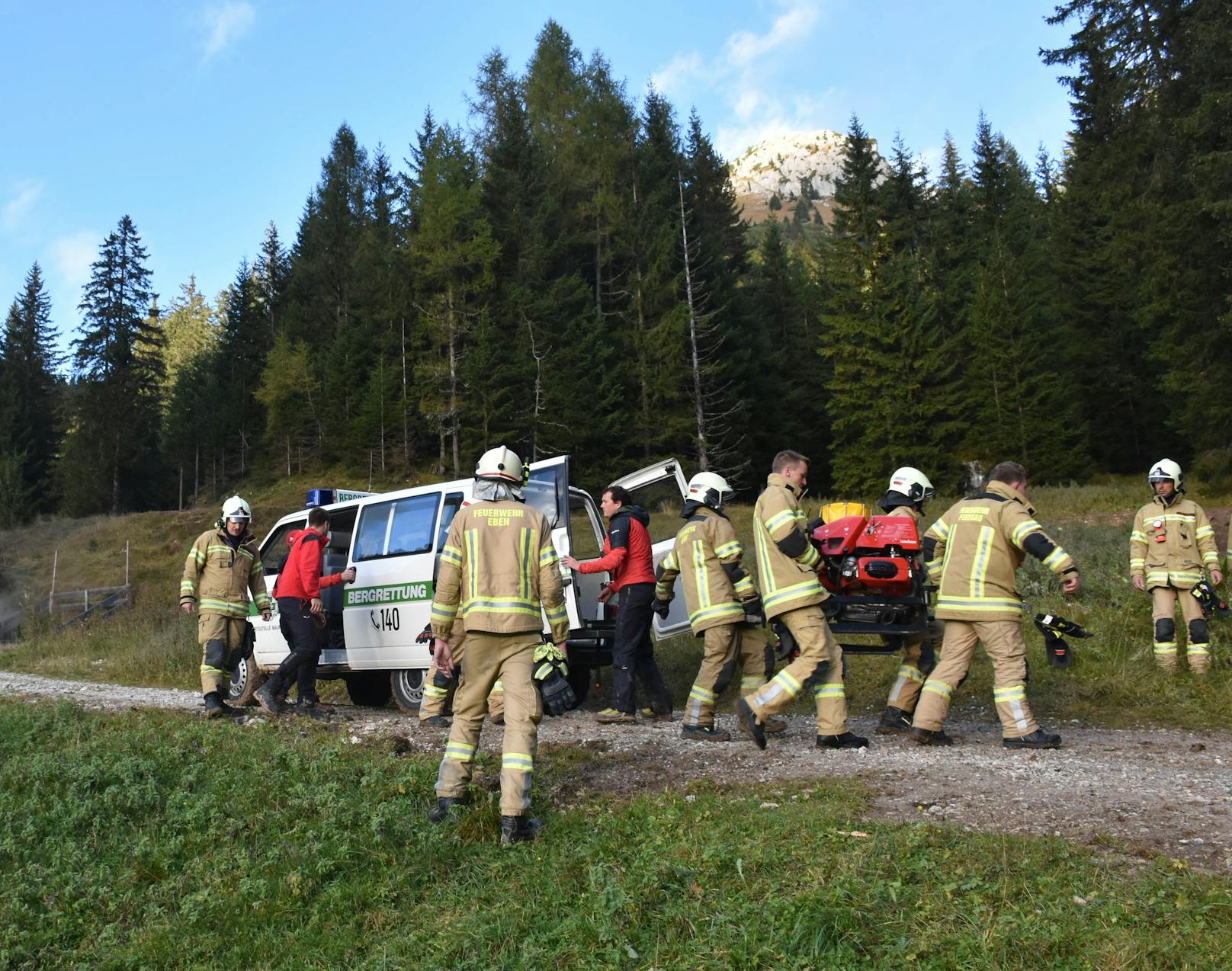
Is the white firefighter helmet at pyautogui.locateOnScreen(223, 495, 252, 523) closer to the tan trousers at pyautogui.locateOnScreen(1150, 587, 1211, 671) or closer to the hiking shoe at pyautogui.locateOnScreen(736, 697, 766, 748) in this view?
the hiking shoe at pyautogui.locateOnScreen(736, 697, 766, 748)

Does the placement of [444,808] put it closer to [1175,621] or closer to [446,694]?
[446,694]

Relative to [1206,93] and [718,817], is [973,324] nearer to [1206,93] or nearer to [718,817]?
[1206,93]

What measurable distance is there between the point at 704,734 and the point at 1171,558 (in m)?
5.19

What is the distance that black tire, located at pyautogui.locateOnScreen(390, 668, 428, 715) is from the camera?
940cm

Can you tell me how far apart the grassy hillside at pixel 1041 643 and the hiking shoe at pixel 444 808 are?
15.5 feet

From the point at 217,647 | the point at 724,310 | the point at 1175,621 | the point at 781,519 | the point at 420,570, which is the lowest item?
the point at 1175,621

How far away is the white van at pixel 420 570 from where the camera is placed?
29.2ft

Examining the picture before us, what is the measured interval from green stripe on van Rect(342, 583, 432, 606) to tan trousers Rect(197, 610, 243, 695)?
111 centimetres

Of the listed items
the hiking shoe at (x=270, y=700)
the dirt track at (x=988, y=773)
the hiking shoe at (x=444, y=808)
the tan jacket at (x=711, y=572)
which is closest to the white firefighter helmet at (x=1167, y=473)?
the dirt track at (x=988, y=773)

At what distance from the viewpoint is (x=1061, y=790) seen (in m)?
4.98

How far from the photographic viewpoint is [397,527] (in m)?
9.39

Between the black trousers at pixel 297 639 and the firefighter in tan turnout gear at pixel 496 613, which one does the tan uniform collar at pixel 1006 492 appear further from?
the black trousers at pixel 297 639

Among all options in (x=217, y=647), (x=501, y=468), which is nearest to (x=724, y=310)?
(x=217, y=647)

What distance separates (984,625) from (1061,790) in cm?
156
